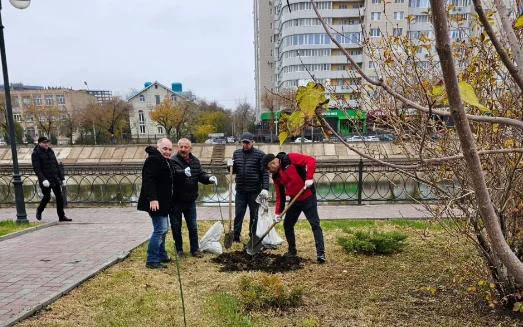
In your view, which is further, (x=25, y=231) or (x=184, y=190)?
(x=25, y=231)

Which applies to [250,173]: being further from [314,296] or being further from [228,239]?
[314,296]

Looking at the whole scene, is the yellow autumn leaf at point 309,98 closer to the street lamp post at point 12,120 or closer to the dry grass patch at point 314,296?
the dry grass patch at point 314,296

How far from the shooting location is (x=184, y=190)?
4578 mm

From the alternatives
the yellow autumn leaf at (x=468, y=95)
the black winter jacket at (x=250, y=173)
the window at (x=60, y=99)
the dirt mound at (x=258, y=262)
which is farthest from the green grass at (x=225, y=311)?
the window at (x=60, y=99)

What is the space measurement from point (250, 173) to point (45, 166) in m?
4.09

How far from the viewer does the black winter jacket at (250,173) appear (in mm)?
5168

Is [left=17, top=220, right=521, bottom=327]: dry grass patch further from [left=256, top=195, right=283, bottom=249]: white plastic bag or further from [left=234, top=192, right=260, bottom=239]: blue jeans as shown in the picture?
[left=234, top=192, right=260, bottom=239]: blue jeans

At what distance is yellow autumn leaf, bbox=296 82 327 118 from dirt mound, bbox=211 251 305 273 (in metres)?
3.29

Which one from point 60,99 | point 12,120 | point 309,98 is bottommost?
point 309,98

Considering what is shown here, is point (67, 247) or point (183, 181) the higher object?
point (183, 181)

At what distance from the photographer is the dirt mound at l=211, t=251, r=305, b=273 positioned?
4164 millimetres

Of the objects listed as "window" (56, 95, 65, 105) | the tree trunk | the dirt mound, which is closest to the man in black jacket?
the dirt mound

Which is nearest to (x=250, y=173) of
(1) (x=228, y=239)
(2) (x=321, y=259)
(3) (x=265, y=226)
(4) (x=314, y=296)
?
(3) (x=265, y=226)

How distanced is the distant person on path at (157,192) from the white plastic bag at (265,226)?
135 centimetres
